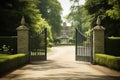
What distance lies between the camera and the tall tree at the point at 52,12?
266 ft

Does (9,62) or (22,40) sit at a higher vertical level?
(22,40)

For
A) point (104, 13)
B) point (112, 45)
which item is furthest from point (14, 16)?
point (112, 45)

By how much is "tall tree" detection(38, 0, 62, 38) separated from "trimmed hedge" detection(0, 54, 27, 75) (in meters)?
55.4

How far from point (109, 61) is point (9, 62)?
6.13 m

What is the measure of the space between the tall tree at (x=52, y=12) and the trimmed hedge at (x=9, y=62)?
55.4 meters

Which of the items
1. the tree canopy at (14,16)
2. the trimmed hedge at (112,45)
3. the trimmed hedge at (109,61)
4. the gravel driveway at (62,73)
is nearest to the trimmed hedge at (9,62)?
the gravel driveway at (62,73)

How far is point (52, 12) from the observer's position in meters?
86.3

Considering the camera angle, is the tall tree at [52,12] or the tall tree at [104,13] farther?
the tall tree at [52,12]

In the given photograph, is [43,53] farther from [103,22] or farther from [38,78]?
[38,78]

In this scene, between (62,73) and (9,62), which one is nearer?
(62,73)

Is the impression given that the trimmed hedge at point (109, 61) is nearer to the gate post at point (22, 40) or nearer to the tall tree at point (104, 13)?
the gate post at point (22, 40)

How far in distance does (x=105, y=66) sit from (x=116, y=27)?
1494cm

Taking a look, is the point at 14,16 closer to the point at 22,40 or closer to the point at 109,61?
the point at 22,40

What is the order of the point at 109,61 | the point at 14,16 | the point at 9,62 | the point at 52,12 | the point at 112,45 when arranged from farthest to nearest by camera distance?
the point at 52,12 → the point at 14,16 → the point at 112,45 → the point at 109,61 → the point at 9,62
